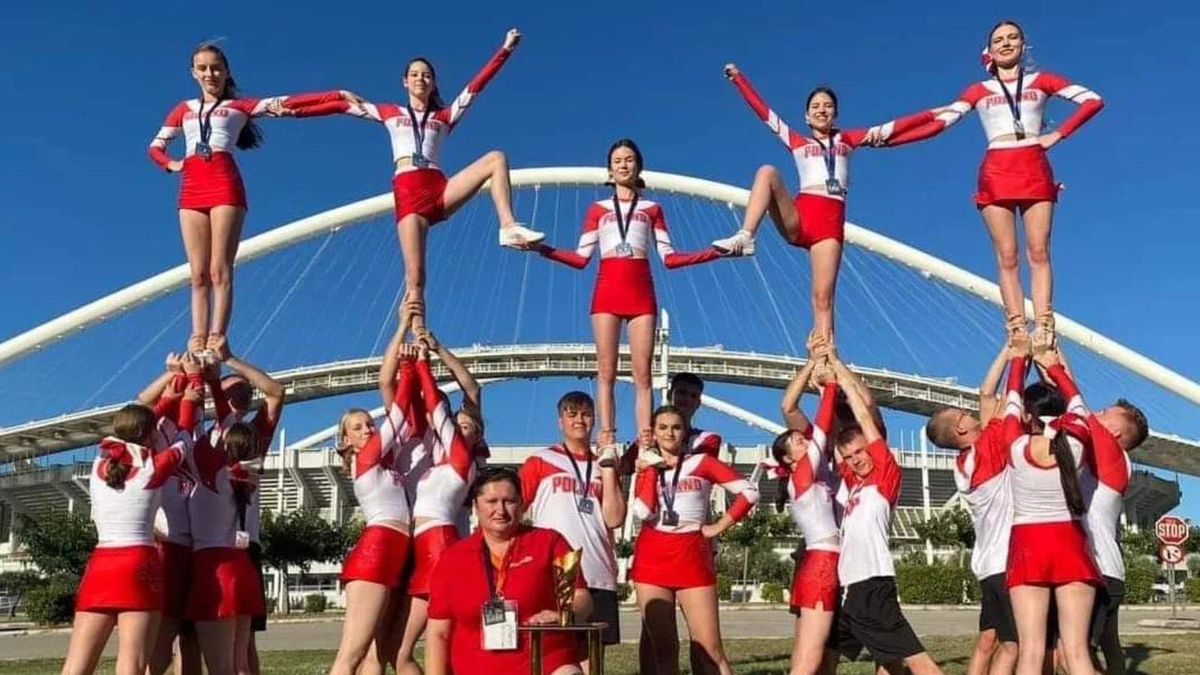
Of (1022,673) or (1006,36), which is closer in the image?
(1022,673)

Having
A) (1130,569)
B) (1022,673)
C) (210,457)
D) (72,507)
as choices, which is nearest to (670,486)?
(1022,673)

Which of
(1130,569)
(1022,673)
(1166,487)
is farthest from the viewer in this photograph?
(1166,487)

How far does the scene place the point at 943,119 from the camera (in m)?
9.53

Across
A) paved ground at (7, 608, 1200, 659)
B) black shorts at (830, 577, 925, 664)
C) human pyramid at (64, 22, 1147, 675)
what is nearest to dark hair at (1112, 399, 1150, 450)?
human pyramid at (64, 22, 1147, 675)

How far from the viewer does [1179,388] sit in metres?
59.5

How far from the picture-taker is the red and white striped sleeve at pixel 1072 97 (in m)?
8.90

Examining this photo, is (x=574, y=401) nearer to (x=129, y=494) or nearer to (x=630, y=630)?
(x=129, y=494)

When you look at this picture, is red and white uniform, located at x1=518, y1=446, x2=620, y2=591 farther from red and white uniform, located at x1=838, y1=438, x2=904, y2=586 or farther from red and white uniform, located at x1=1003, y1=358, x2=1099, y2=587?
red and white uniform, located at x1=1003, y1=358, x2=1099, y2=587

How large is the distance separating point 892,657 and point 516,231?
13.3ft

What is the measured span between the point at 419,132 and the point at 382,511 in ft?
10.1

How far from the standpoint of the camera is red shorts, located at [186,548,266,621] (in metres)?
7.93

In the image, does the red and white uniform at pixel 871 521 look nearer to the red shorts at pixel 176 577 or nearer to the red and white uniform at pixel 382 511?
the red and white uniform at pixel 382 511

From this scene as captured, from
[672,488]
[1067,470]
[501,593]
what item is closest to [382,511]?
[672,488]

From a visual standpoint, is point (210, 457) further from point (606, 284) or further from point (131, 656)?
point (606, 284)
